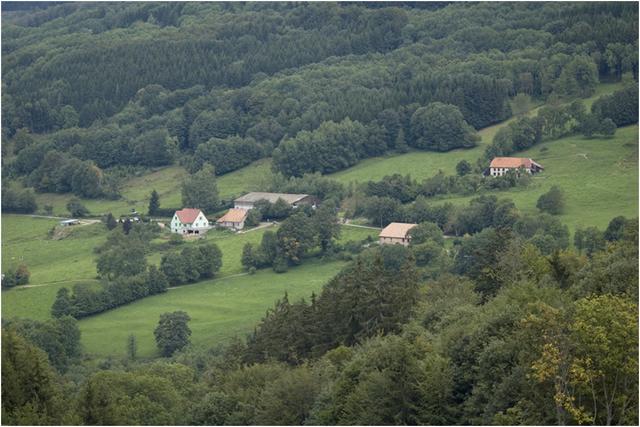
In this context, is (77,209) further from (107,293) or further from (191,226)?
(107,293)

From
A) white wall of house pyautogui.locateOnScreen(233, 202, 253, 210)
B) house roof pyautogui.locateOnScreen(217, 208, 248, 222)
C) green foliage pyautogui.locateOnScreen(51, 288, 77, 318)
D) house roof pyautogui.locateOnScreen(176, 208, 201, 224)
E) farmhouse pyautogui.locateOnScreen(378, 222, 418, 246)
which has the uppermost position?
green foliage pyautogui.locateOnScreen(51, 288, 77, 318)

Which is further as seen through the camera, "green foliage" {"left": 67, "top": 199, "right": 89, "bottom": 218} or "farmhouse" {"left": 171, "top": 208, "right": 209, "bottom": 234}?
"green foliage" {"left": 67, "top": 199, "right": 89, "bottom": 218}

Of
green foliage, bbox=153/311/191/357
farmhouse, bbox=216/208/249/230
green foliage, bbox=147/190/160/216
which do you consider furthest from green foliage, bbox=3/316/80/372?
green foliage, bbox=147/190/160/216

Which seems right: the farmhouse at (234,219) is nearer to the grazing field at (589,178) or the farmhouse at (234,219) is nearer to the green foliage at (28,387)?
the grazing field at (589,178)

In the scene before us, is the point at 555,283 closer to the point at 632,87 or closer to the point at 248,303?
the point at 248,303

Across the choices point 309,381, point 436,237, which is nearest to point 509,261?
point 309,381

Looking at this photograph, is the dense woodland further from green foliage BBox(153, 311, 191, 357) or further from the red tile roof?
the red tile roof

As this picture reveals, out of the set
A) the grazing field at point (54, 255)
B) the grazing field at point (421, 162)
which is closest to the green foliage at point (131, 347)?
the grazing field at point (54, 255)

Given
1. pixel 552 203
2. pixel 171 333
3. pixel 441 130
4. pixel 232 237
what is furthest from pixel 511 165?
pixel 171 333
